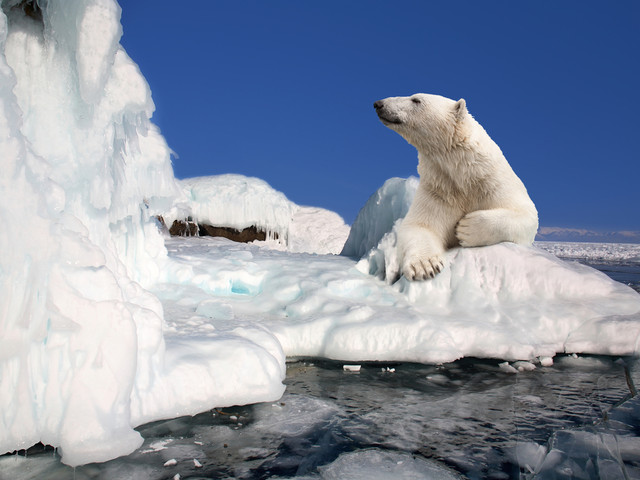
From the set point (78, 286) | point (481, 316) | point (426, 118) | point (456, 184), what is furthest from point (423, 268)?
point (78, 286)

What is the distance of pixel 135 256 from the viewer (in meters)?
3.89

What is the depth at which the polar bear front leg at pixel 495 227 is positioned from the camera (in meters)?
4.15

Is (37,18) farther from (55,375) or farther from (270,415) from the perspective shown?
(270,415)

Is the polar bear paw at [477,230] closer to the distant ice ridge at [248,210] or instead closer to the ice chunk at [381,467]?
the ice chunk at [381,467]

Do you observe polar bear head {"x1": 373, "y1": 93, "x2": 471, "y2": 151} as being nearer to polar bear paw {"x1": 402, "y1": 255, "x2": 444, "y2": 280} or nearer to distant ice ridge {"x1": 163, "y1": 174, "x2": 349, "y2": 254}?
polar bear paw {"x1": 402, "y1": 255, "x2": 444, "y2": 280}

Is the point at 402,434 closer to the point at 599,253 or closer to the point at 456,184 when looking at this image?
the point at 456,184

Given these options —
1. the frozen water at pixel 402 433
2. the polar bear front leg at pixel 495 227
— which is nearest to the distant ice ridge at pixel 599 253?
the polar bear front leg at pixel 495 227

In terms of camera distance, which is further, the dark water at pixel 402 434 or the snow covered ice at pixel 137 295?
the snow covered ice at pixel 137 295

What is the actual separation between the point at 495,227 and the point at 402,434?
2522mm

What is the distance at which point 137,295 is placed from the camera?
260 centimetres

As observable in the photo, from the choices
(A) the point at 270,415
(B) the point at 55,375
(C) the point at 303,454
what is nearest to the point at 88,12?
(B) the point at 55,375

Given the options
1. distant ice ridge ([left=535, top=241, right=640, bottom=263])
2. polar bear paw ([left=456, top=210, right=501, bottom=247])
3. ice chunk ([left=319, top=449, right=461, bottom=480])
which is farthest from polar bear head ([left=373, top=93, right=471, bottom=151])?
distant ice ridge ([left=535, top=241, right=640, bottom=263])

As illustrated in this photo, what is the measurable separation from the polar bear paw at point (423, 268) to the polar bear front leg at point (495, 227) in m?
0.41

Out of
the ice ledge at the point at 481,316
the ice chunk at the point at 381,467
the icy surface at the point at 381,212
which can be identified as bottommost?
the ice chunk at the point at 381,467
